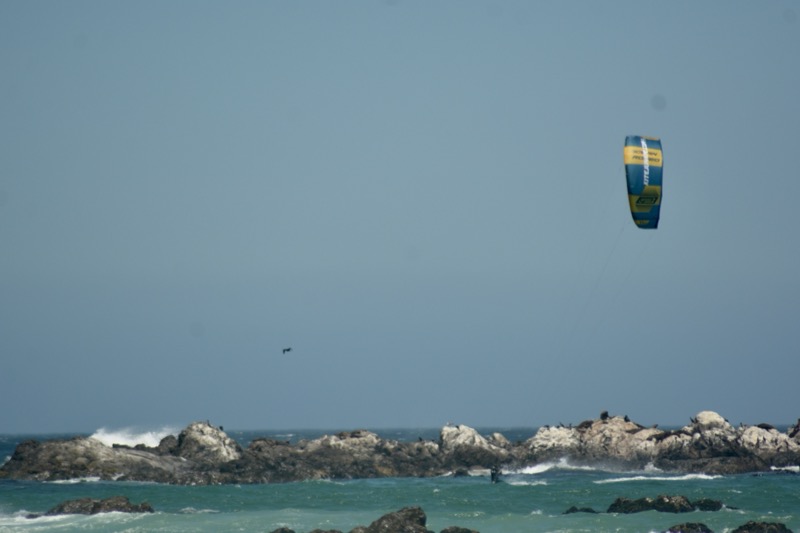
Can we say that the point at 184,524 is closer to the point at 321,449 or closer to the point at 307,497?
the point at 307,497

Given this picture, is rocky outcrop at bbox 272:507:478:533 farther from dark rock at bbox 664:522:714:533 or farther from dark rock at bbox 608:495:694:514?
dark rock at bbox 608:495:694:514

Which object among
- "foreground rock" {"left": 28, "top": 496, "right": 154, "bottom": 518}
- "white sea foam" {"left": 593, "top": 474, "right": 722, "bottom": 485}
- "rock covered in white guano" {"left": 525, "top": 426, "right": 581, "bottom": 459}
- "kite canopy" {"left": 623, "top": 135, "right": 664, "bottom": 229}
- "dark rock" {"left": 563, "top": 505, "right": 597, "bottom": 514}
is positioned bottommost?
"white sea foam" {"left": 593, "top": 474, "right": 722, "bottom": 485}

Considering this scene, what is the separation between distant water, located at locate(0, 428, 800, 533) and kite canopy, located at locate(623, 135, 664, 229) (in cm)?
1158

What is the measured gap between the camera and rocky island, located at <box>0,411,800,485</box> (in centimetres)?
6594

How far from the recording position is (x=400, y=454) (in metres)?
73.0

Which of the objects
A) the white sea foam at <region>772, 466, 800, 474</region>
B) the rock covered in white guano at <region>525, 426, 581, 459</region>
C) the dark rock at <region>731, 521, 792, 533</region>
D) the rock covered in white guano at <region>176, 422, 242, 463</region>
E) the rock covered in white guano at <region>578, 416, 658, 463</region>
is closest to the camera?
the dark rock at <region>731, 521, 792, 533</region>

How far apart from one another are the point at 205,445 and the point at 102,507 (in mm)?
21737

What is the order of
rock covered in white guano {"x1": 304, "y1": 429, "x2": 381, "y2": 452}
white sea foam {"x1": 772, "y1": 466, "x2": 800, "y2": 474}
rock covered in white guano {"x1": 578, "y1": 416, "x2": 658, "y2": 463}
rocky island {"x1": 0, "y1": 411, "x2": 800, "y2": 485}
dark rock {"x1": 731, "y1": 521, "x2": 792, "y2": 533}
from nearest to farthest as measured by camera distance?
dark rock {"x1": 731, "y1": 521, "x2": 792, "y2": 533} → rocky island {"x1": 0, "y1": 411, "x2": 800, "y2": 485} → white sea foam {"x1": 772, "y1": 466, "x2": 800, "y2": 474} → rock covered in white guano {"x1": 578, "y1": 416, "x2": 658, "y2": 463} → rock covered in white guano {"x1": 304, "y1": 429, "x2": 381, "y2": 452}

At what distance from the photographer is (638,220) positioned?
52.2 metres

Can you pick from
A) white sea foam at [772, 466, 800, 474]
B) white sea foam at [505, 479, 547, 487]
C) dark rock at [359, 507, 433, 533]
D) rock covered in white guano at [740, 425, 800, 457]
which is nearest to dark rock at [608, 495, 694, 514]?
dark rock at [359, 507, 433, 533]

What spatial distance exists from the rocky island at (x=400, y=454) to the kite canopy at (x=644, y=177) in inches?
849

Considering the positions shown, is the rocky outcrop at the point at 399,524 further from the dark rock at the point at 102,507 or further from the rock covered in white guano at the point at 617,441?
the rock covered in white guano at the point at 617,441

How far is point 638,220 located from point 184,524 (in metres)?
21.0

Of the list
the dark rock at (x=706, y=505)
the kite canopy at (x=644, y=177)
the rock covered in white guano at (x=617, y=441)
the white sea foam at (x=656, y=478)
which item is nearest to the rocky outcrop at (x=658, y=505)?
the dark rock at (x=706, y=505)
